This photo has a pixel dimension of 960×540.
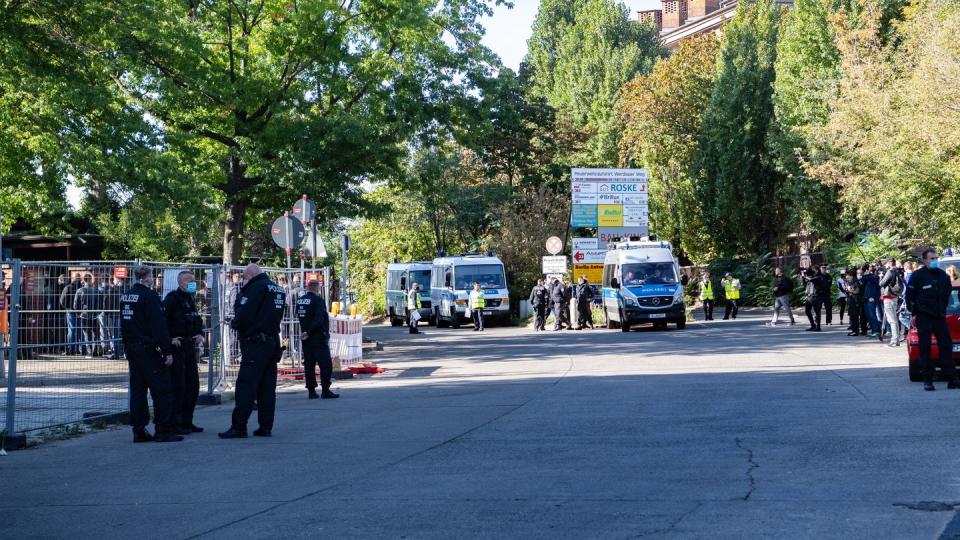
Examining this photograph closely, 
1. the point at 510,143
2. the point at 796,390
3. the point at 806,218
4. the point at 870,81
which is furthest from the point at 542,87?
the point at 796,390

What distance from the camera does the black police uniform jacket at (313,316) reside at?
16328mm

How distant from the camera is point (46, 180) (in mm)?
23812

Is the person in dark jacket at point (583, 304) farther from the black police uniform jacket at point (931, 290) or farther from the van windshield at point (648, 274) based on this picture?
the black police uniform jacket at point (931, 290)

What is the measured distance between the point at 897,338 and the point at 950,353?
9.30m

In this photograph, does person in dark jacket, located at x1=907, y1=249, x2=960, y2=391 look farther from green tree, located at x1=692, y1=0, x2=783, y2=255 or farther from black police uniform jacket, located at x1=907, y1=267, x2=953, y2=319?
green tree, located at x1=692, y1=0, x2=783, y2=255

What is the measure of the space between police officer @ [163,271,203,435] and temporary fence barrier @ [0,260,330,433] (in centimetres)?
55

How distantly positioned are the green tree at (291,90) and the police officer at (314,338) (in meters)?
10.6

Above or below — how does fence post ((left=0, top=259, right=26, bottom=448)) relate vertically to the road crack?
above

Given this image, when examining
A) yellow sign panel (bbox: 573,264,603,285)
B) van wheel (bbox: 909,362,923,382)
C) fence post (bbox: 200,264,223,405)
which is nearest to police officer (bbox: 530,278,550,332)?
yellow sign panel (bbox: 573,264,603,285)

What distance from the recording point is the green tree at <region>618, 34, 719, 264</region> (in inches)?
2254

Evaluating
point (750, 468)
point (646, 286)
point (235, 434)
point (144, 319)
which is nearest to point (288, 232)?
point (144, 319)

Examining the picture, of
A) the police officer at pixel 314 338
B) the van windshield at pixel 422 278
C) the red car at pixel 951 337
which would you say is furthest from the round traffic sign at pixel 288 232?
the van windshield at pixel 422 278

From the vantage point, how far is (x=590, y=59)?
234 ft

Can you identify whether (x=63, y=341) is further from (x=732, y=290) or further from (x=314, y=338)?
(x=732, y=290)
